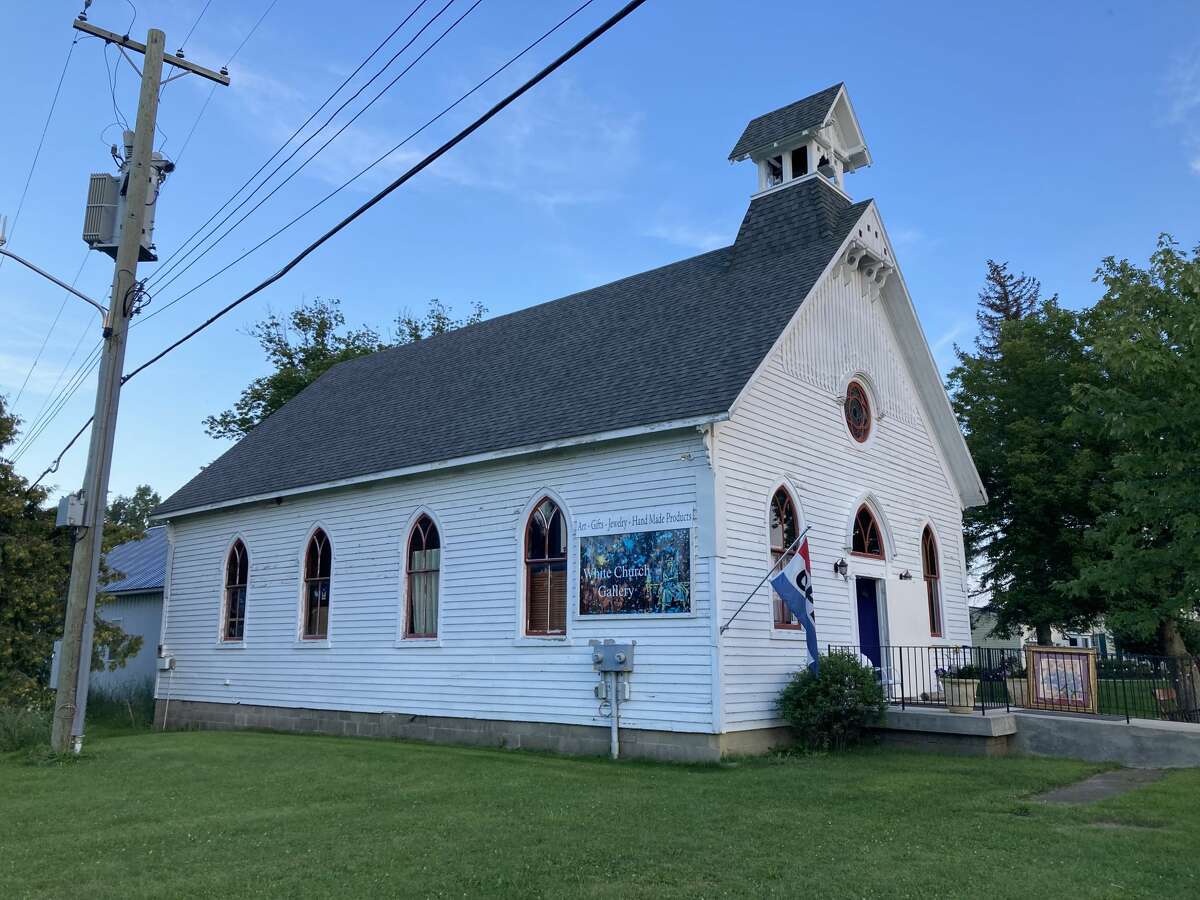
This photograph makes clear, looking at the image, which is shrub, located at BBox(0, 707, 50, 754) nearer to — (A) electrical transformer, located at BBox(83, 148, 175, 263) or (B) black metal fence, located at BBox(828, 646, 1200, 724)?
(A) electrical transformer, located at BBox(83, 148, 175, 263)

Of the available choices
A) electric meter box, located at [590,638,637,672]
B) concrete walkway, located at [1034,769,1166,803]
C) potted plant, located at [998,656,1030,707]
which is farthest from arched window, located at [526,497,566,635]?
concrete walkway, located at [1034,769,1166,803]

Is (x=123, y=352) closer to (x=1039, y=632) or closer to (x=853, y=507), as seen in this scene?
(x=853, y=507)

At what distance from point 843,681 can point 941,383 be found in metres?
8.38

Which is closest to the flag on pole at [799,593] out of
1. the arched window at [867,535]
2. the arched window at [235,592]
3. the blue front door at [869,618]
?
the arched window at [867,535]

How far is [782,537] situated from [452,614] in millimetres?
5667

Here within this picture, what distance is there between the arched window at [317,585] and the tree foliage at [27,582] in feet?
13.5

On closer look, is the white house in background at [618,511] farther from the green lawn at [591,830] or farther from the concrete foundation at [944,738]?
the green lawn at [591,830]

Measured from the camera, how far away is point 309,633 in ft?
63.2

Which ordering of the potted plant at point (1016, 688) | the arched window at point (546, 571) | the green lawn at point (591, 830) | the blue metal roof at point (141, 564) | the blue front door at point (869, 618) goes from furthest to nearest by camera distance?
the blue metal roof at point (141, 564) < the blue front door at point (869, 618) < the potted plant at point (1016, 688) < the arched window at point (546, 571) < the green lawn at point (591, 830)

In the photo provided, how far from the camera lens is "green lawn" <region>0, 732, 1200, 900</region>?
22.1 ft

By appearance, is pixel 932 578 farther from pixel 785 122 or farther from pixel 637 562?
pixel 785 122

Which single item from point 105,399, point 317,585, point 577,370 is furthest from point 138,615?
point 577,370

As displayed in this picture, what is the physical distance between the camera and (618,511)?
14.3 m

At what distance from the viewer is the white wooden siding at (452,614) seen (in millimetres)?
13680
